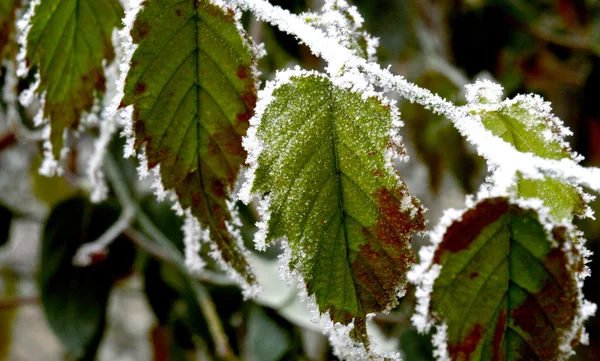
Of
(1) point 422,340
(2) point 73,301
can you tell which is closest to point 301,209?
(1) point 422,340

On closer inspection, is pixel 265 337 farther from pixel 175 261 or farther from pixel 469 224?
pixel 469 224

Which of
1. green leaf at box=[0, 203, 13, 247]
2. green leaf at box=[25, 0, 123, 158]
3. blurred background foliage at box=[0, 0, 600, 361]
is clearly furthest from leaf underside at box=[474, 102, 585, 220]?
green leaf at box=[0, 203, 13, 247]

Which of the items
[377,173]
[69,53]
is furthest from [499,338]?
[69,53]

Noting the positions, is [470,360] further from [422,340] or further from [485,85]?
[422,340]

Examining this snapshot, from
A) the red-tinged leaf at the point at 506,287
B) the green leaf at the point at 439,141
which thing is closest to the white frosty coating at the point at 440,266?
the red-tinged leaf at the point at 506,287

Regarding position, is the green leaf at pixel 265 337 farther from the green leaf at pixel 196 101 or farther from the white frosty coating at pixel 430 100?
the white frosty coating at pixel 430 100

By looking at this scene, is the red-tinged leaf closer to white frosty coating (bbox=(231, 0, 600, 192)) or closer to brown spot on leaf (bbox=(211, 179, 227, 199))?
white frosty coating (bbox=(231, 0, 600, 192))
